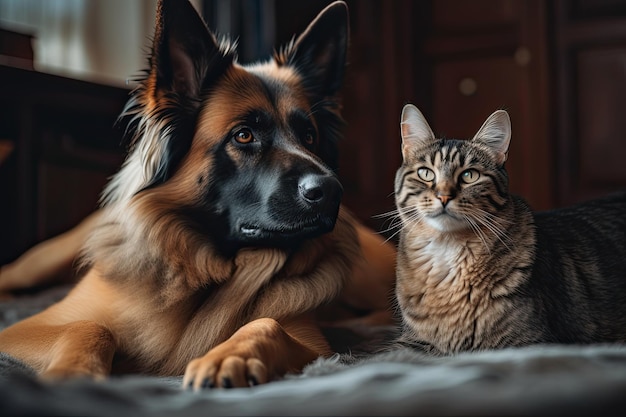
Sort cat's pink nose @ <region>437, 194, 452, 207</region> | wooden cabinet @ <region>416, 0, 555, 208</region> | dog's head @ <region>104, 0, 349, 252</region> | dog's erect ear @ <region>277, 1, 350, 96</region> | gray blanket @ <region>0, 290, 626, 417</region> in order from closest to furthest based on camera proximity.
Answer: gray blanket @ <region>0, 290, 626, 417</region>
cat's pink nose @ <region>437, 194, 452, 207</region>
dog's head @ <region>104, 0, 349, 252</region>
dog's erect ear @ <region>277, 1, 350, 96</region>
wooden cabinet @ <region>416, 0, 555, 208</region>

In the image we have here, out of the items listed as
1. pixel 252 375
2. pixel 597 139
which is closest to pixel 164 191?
pixel 252 375

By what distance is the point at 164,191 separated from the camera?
63.7 inches

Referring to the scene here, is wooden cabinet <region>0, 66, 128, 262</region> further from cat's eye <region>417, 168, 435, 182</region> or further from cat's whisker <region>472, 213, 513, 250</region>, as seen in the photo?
cat's whisker <region>472, 213, 513, 250</region>

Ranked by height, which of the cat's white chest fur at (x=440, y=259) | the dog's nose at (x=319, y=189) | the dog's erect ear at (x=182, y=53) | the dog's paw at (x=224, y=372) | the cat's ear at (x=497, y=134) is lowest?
the dog's paw at (x=224, y=372)

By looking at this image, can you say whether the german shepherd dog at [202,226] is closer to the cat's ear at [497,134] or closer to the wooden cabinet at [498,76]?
the cat's ear at [497,134]

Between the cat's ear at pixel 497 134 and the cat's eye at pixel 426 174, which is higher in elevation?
the cat's ear at pixel 497 134

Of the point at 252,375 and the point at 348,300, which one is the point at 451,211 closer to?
the point at 252,375

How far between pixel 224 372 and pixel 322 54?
38.6 inches

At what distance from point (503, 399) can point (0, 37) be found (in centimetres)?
345

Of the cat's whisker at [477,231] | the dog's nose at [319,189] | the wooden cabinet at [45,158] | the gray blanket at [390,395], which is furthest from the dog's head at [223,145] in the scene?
the wooden cabinet at [45,158]

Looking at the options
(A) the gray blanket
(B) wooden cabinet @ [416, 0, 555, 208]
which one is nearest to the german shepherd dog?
(A) the gray blanket

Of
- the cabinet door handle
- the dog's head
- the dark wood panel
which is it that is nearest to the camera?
the dog's head

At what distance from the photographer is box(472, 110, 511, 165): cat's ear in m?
1.43

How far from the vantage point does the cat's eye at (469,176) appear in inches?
55.7
